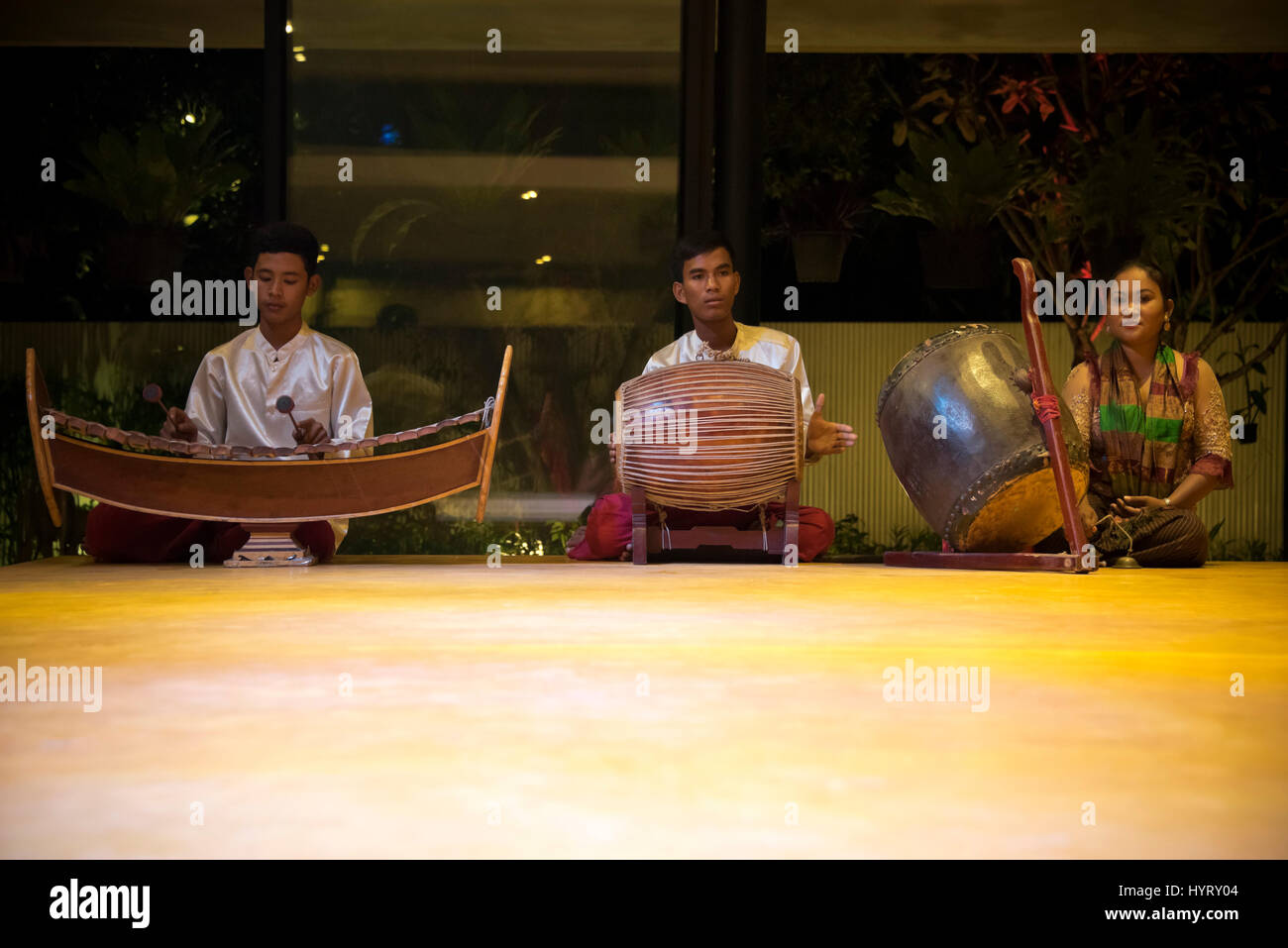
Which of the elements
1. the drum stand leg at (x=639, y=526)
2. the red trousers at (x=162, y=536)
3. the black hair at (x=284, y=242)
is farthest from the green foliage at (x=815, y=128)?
the red trousers at (x=162, y=536)

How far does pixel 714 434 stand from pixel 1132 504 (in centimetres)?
141

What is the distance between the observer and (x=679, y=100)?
5.50 metres

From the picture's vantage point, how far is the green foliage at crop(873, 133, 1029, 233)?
5.93 meters

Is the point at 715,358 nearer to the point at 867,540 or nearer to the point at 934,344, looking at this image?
the point at 934,344

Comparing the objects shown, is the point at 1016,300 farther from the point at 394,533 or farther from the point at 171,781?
the point at 171,781

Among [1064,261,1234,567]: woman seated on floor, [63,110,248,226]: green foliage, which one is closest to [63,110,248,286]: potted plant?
[63,110,248,226]: green foliage

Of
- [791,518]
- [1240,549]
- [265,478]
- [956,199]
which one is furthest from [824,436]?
[1240,549]

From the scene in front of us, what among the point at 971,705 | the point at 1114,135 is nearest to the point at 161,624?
the point at 971,705

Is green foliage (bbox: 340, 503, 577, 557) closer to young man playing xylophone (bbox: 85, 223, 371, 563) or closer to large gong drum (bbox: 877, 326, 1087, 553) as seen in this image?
young man playing xylophone (bbox: 85, 223, 371, 563)

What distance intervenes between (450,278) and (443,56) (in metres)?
0.90

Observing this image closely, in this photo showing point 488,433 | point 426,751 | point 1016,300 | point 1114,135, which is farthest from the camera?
point 1016,300

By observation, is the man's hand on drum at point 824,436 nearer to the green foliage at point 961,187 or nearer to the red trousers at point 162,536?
the red trousers at point 162,536

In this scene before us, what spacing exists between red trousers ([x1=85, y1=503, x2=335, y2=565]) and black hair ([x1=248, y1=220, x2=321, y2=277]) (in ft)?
2.80

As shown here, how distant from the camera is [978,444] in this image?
13.3ft
